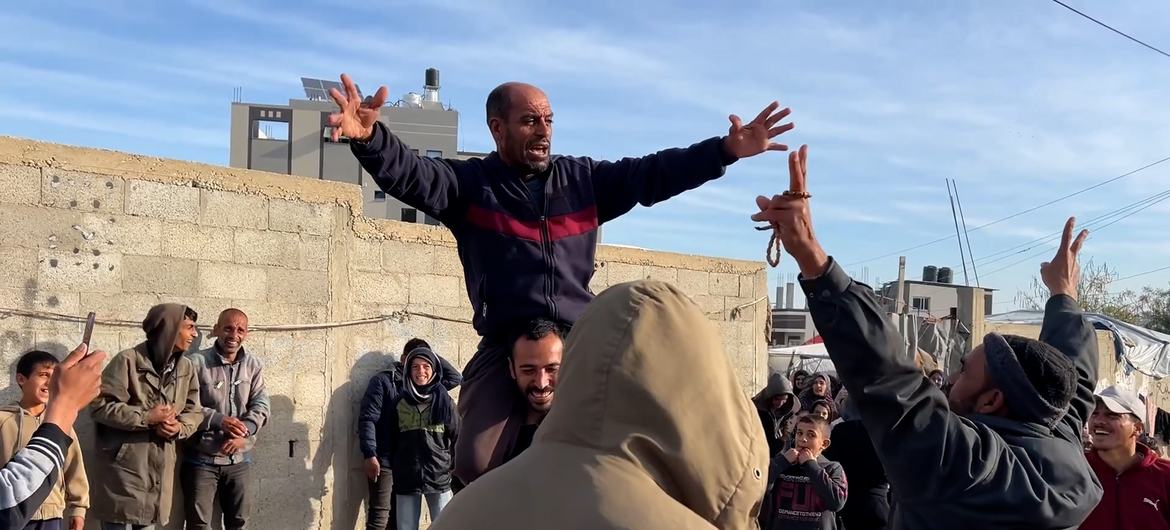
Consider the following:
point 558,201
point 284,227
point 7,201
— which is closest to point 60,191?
point 7,201

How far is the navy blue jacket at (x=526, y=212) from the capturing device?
4070mm

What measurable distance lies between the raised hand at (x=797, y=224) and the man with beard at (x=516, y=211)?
1.13m


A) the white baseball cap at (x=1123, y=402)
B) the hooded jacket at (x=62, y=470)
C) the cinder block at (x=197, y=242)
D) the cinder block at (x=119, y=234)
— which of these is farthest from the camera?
the cinder block at (x=197, y=242)

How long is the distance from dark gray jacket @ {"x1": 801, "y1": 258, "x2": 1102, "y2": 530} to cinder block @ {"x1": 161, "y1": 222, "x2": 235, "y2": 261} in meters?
6.48

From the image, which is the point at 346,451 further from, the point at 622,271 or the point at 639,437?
the point at 639,437

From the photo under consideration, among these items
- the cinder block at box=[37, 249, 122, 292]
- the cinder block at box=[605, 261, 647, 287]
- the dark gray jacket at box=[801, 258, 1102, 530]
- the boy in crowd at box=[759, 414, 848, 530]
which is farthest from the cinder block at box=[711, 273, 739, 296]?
the dark gray jacket at box=[801, 258, 1102, 530]

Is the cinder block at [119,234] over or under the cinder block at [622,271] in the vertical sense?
over

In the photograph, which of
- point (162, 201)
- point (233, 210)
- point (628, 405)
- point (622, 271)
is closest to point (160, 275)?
point (162, 201)

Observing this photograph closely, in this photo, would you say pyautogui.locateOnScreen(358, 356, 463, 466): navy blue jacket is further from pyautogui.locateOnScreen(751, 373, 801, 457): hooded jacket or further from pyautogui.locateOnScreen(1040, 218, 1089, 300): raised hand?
pyautogui.locateOnScreen(1040, 218, 1089, 300): raised hand

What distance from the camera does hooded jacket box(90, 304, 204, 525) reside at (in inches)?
292

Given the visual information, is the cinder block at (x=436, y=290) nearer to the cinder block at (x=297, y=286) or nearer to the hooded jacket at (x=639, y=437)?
the cinder block at (x=297, y=286)

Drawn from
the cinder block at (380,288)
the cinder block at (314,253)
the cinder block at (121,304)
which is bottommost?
the cinder block at (121,304)

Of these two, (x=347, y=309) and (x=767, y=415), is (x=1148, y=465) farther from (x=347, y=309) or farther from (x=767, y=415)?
(x=347, y=309)

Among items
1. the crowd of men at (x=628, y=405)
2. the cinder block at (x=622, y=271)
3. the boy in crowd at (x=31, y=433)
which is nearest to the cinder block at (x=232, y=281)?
the crowd of men at (x=628, y=405)
